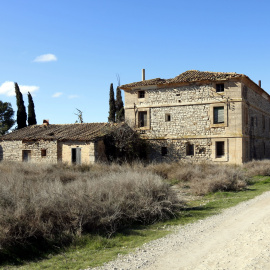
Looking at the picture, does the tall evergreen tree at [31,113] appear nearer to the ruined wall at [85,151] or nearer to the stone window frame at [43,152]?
the stone window frame at [43,152]

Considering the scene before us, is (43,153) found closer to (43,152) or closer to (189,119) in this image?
(43,152)

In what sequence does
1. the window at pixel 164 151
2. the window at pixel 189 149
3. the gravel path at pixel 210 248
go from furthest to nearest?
the window at pixel 164 151 → the window at pixel 189 149 → the gravel path at pixel 210 248

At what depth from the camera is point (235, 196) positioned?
12.7 m

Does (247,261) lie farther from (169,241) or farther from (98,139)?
(98,139)

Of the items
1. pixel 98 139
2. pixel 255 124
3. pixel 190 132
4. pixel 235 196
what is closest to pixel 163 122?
pixel 190 132

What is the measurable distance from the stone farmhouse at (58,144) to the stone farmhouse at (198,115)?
3499 mm

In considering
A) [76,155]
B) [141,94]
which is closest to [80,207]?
[76,155]

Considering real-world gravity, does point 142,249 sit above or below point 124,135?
below

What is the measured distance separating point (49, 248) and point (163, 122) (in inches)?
761

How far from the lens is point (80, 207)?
7.66 metres

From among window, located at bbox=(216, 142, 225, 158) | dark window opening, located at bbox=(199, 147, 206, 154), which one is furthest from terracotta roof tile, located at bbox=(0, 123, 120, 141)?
window, located at bbox=(216, 142, 225, 158)

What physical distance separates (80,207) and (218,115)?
17.9m

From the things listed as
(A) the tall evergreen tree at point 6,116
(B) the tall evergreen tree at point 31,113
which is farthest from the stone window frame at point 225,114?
(A) the tall evergreen tree at point 6,116

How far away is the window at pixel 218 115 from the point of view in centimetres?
2361
